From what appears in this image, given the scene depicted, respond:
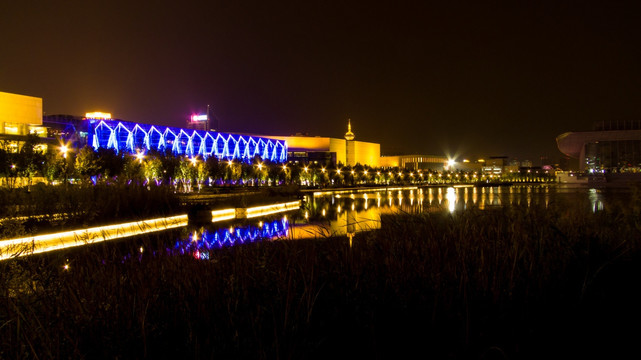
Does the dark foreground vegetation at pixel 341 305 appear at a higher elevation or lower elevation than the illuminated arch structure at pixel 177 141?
lower

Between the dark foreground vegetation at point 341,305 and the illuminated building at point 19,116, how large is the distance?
3742 centimetres

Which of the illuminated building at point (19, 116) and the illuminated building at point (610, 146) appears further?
the illuminated building at point (610, 146)

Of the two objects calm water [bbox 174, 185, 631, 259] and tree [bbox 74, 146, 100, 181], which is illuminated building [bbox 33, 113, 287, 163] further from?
calm water [bbox 174, 185, 631, 259]

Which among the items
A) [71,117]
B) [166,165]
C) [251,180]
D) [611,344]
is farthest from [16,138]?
[611,344]

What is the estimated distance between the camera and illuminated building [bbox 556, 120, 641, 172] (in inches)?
2450

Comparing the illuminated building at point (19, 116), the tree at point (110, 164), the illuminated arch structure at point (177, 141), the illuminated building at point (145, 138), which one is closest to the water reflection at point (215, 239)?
the tree at point (110, 164)

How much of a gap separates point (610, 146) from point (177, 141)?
191 feet

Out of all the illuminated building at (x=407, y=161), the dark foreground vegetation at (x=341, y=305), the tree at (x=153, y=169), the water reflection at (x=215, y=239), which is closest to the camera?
the dark foreground vegetation at (x=341, y=305)

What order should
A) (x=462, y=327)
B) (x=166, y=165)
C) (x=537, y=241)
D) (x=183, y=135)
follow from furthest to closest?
(x=183, y=135) → (x=166, y=165) → (x=537, y=241) → (x=462, y=327)

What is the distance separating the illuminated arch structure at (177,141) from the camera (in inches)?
1950

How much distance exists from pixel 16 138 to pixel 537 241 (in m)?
39.9

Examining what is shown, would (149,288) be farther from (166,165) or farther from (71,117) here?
(71,117)

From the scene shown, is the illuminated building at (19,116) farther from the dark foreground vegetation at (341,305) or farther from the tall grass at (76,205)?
the dark foreground vegetation at (341,305)

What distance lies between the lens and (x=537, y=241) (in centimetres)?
496
